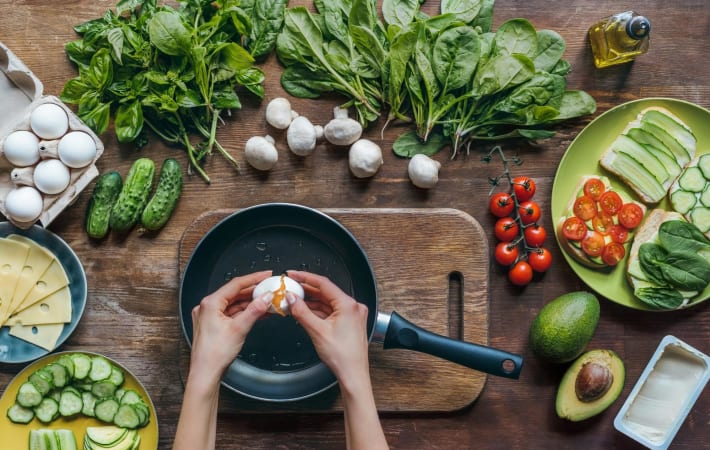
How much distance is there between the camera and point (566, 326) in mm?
1510

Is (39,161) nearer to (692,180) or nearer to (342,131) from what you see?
(342,131)

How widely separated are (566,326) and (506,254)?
0.23 meters

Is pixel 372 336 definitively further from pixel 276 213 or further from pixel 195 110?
pixel 195 110

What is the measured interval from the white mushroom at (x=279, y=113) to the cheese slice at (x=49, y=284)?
63 centimetres

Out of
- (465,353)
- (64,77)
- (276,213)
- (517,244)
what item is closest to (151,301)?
(276,213)

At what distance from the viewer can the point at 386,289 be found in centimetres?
159

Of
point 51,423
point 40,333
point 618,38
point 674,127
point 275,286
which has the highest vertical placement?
point 618,38

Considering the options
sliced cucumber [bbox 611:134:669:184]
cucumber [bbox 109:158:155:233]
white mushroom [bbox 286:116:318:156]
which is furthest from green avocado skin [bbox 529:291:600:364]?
cucumber [bbox 109:158:155:233]

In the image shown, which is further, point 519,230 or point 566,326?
point 519,230

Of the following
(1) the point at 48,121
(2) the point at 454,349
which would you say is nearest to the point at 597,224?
(2) the point at 454,349

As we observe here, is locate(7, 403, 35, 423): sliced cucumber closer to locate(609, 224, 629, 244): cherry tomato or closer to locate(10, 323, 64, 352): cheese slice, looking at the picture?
locate(10, 323, 64, 352): cheese slice

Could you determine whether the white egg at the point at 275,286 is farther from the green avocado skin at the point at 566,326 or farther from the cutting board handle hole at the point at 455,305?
the green avocado skin at the point at 566,326

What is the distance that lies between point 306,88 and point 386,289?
55cm

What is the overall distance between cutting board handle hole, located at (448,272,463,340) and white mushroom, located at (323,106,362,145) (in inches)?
16.7
